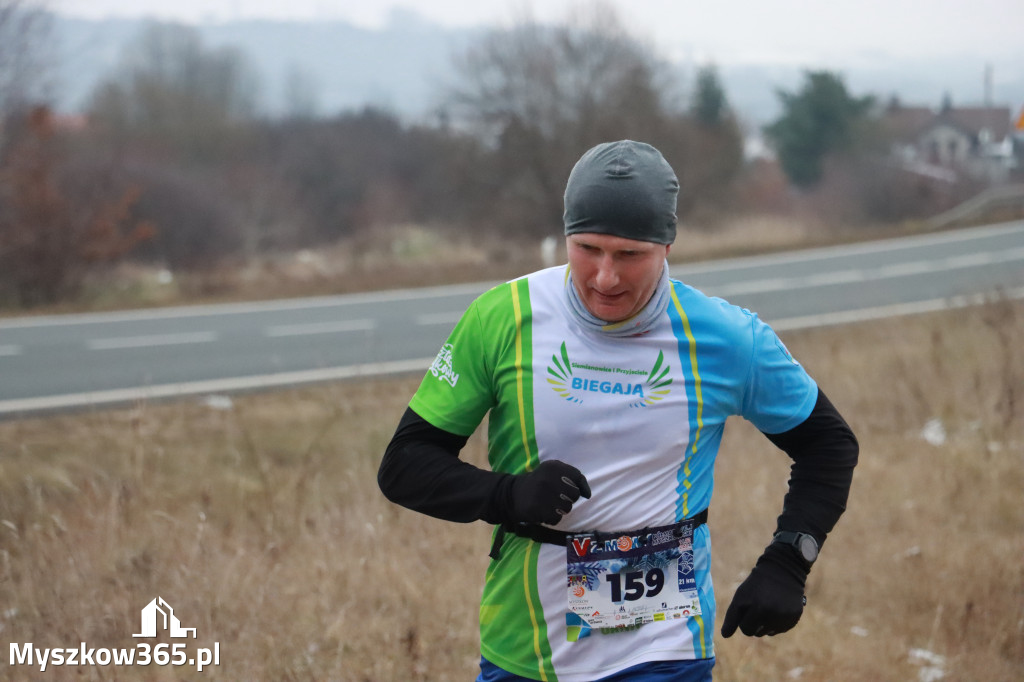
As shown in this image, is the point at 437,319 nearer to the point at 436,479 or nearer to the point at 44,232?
the point at 44,232

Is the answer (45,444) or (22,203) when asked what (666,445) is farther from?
(22,203)

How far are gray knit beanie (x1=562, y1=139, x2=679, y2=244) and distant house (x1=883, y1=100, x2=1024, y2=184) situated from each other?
3046 cm

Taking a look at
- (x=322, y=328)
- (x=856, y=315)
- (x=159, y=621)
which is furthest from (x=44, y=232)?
(x=159, y=621)

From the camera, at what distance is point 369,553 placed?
503 centimetres

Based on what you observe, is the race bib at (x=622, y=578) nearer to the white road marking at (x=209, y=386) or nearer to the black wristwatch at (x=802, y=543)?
the black wristwatch at (x=802, y=543)

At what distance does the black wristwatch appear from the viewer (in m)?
2.44

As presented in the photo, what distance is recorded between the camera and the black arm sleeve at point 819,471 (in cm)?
249

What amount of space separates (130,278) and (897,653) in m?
18.9

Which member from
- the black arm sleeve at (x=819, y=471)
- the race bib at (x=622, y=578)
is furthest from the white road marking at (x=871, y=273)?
the race bib at (x=622, y=578)

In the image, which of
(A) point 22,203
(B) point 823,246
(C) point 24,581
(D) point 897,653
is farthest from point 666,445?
(B) point 823,246

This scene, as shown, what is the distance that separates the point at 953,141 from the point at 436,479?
78142 mm

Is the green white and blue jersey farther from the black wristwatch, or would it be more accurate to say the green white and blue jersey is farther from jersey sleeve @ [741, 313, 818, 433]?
the black wristwatch

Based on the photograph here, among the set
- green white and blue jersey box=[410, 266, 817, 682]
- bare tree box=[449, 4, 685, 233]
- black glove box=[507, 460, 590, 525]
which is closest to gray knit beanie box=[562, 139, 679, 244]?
green white and blue jersey box=[410, 266, 817, 682]

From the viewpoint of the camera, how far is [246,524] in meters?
5.37
